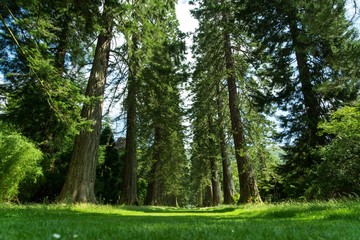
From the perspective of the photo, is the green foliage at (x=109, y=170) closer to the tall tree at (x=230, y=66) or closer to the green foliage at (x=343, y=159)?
the tall tree at (x=230, y=66)

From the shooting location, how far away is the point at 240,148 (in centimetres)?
1731

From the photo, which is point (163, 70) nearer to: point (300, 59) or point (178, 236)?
point (300, 59)

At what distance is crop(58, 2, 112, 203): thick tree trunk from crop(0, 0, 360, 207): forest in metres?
0.04

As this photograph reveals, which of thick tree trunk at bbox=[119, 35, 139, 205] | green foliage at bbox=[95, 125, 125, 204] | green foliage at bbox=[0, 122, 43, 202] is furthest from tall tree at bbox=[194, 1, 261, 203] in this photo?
green foliage at bbox=[95, 125, 125, 204]

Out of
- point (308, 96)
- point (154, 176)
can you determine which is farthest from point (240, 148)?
point (154, 176)

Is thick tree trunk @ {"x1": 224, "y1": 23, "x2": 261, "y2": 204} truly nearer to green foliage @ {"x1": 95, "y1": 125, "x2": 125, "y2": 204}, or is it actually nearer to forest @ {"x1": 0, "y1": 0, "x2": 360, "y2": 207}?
forest @ {"x1": 0, "y1": 0, "x2": 360, "y2": 207}

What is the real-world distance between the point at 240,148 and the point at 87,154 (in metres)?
8.38

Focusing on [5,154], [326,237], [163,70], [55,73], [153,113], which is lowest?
[326,237]

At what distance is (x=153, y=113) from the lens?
61.3 feet

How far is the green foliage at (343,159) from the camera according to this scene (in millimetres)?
11953

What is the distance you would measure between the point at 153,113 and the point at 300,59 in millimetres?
8223

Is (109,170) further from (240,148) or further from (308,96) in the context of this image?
(308,96)

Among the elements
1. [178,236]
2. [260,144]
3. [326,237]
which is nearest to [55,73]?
[178,236]

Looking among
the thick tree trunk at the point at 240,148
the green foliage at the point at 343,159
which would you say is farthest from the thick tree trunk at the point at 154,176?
the green foliage at the point at 343,159
